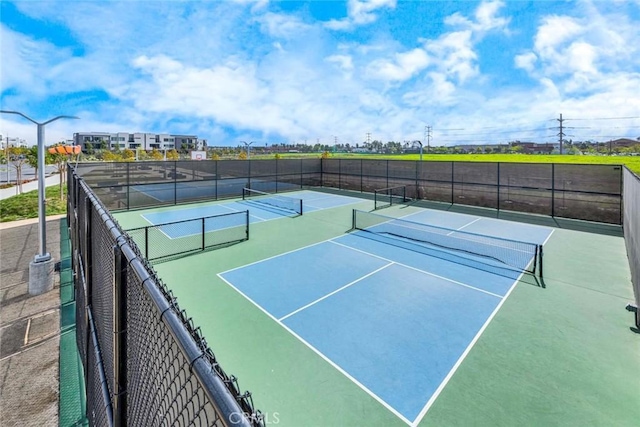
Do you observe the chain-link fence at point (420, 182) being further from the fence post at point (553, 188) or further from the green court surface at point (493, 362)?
the green court surface at point (493, 362)

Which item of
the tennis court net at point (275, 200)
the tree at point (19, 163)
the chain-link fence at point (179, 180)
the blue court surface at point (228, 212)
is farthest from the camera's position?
the tree at point (19, 163)

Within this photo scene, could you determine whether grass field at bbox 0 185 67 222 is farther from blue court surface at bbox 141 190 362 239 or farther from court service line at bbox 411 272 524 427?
court service line at bbox 411 272 524 427

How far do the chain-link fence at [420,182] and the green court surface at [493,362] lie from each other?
8.52m

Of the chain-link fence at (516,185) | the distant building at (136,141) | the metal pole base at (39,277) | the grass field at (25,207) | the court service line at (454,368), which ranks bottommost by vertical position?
the court service line at (454,368)

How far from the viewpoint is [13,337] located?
5965mm

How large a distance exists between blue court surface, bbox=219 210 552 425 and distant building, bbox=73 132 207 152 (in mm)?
82671

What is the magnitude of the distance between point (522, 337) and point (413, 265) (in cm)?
378

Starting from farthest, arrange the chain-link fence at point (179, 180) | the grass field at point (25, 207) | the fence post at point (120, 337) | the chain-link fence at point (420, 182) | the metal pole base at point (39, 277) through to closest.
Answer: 1. the chain-link fence at point (179, 180)
2. the grass field at point (25, 207)
3. the chain-link fence at point (420, 182)
4. the metal pole base at point (39, 277)
5. the fence post at point (120, 337)

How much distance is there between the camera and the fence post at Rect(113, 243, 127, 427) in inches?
64.4

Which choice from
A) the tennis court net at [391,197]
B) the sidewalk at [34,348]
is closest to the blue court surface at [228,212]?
the tennis court net at [391,197]

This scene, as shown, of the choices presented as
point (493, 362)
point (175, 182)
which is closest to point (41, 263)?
point (493, 362)

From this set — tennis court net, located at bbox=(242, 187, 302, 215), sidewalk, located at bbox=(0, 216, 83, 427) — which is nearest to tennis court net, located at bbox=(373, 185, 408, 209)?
tennis court net, located at bbox=(242, 187, 302, 215)

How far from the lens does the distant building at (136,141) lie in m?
83.3

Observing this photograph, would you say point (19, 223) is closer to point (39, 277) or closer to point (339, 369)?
point (39, 277)
